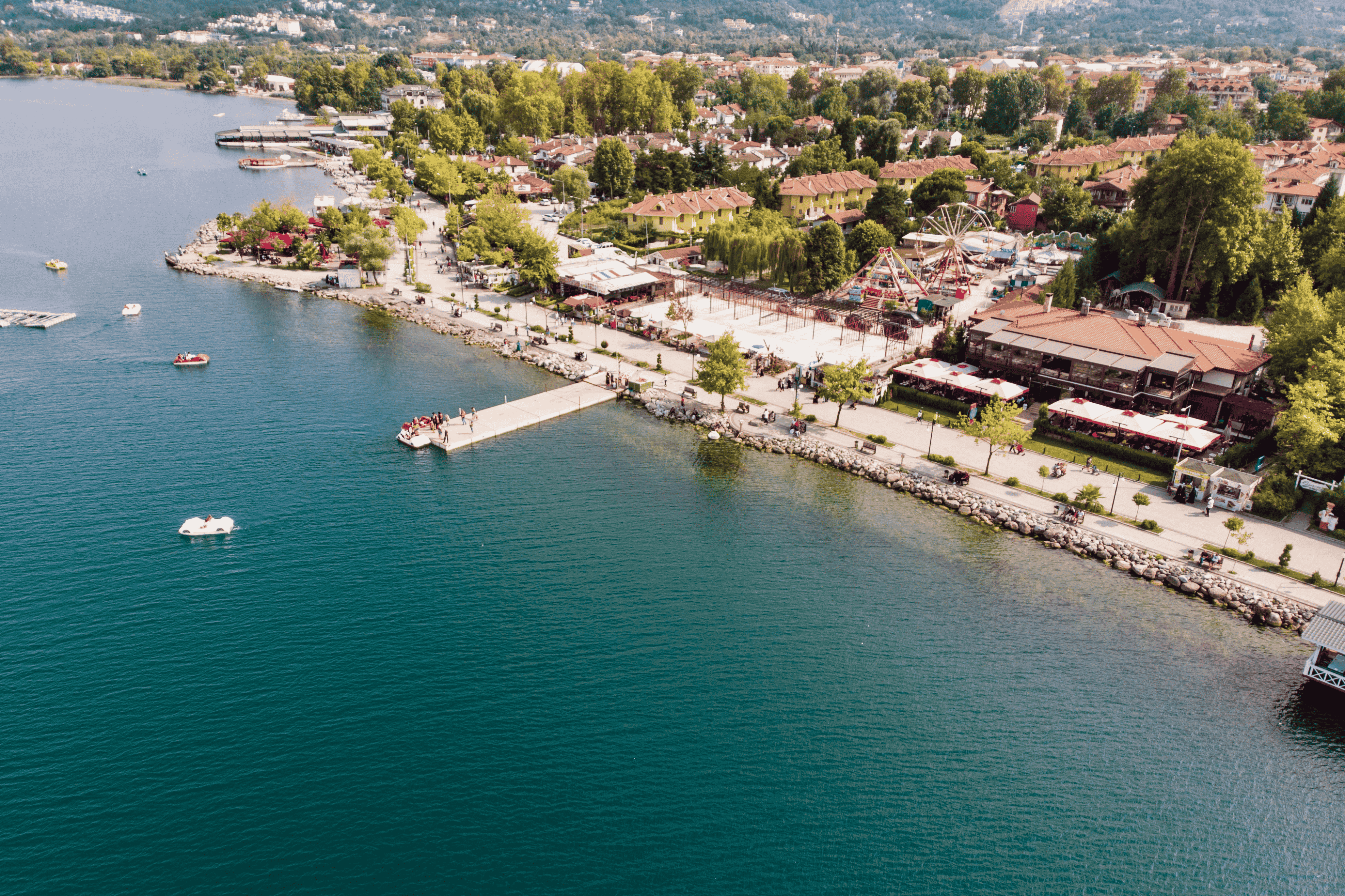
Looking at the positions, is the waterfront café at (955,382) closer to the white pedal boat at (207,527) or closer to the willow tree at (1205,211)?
the willow tree at (1205,211)

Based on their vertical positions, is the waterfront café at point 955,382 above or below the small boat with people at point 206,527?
above

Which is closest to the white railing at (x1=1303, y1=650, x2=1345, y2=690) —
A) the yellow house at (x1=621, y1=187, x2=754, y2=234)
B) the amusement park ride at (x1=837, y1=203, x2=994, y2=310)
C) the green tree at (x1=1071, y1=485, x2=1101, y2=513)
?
the green tree at (x1=1071, y1=485, x2=1101, y2=513)

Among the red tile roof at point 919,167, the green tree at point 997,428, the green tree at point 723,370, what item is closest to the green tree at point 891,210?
the red tile roof at point 919,167

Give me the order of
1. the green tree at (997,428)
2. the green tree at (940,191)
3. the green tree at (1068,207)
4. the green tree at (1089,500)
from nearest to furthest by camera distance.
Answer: the green tree at (1089,500)
the green tree at (997,428)
the green tree at (1068,207)
the green tree at (940,191)

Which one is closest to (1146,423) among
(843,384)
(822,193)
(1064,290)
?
(843,384)

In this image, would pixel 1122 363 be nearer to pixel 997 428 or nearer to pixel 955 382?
pixel 955 382

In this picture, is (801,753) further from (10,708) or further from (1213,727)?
(10,708)

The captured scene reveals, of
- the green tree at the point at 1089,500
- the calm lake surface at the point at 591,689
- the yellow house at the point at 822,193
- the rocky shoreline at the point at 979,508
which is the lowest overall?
the calm lake surface at the point at 591,689

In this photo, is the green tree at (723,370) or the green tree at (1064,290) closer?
the green tree at (723,370)
